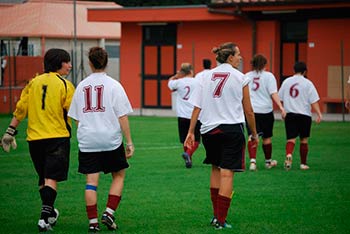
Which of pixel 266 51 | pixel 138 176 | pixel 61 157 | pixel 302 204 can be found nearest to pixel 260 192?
pixel 302 204

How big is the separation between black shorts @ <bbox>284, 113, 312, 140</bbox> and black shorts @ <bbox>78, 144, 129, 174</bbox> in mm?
7111

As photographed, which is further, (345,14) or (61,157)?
(345,14)

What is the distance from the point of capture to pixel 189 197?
40.6 feet

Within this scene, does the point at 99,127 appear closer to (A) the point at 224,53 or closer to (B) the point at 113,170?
(B) the point at 113,170

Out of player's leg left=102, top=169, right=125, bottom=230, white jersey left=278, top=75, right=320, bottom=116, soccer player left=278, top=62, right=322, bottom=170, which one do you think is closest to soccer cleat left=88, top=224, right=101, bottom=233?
player's leg left=102, top=169, right=125, bottom=230

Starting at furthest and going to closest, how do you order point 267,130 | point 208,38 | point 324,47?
point 208,38, point 324,47, point 267,130

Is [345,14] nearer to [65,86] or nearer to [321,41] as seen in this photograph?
[321,41]

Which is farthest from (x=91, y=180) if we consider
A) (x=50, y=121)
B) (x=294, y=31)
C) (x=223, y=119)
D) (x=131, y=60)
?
(x=131, y=60)

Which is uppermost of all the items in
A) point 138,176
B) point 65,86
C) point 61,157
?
point 65,86

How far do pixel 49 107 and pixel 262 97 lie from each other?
704cm

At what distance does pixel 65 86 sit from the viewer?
32.3ft

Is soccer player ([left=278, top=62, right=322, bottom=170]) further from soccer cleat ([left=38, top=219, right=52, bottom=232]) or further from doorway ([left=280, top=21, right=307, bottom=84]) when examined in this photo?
doorway ([left=280, top=21, right=307, bottom=84])

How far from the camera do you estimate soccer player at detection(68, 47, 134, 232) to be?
952 cm

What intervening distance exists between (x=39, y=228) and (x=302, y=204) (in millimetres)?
3684
